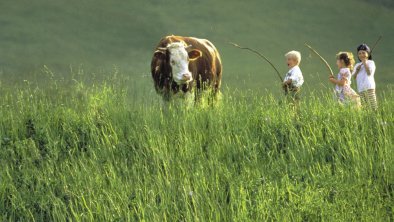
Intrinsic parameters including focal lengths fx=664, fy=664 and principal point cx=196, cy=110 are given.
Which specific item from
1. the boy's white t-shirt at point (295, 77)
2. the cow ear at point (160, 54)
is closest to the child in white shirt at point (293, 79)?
the boy's white t-shirt at point (295, 77)

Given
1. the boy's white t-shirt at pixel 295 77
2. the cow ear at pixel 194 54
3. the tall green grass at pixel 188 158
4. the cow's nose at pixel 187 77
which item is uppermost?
the cow ear at pixel 194 54

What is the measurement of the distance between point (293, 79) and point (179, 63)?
1.71 meters

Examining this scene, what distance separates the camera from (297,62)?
352 inches

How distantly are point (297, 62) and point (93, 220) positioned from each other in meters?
4.56

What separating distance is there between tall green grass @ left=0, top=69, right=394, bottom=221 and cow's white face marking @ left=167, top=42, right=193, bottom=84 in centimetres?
72

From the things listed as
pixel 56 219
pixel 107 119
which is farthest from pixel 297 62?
pixel 56 219

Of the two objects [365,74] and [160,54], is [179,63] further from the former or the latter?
[365,74]

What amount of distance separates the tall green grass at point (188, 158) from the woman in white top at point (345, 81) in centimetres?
59

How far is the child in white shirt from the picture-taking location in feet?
28.6

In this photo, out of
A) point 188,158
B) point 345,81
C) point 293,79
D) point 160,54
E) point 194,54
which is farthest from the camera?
point 194,54

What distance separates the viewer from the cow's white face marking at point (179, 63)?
9.31 metres

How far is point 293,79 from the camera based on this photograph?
28.6ft

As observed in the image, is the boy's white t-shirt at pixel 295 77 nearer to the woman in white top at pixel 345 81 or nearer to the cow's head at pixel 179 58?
the woman in white top at pixel 345 81

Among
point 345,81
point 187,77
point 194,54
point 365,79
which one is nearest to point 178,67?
point 187,77
